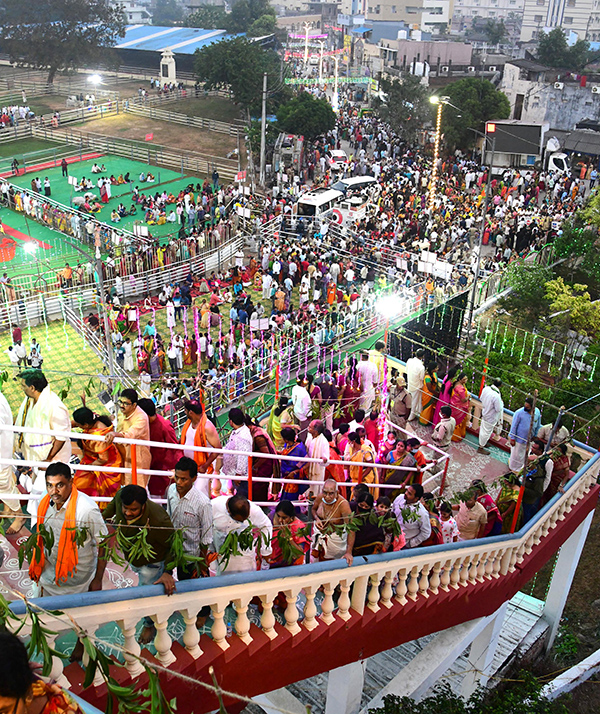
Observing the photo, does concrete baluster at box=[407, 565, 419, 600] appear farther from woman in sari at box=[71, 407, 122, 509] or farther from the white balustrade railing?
woman in sari at box=[71, 407, 122, 509]

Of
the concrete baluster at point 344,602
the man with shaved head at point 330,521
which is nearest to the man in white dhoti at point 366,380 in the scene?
the man with shaved head at point 330,521

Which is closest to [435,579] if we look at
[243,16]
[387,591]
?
[387,591]

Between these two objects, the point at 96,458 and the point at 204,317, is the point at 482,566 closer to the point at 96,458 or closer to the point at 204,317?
the point at 96,458

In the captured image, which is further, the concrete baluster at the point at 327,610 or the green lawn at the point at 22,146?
the green lawn at the point at 22,146

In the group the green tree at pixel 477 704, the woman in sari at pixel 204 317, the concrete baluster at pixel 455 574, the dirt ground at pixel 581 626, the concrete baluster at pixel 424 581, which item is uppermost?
the concrete baluster at pixel 424 581

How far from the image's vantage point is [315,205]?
27484mm

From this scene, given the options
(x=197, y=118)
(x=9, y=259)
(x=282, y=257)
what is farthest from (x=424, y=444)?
(x=197, y=118)

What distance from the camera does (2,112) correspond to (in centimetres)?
4075

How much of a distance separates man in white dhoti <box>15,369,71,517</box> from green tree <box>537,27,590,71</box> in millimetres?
63885

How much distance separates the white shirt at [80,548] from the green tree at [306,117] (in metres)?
34.7

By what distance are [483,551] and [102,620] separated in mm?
4698

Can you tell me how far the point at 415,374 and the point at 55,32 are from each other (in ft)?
145

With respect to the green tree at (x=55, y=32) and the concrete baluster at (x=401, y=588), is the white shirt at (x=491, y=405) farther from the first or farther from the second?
the green tree at (x=55, y=32)

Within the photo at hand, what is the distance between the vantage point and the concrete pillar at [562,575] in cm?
1073
